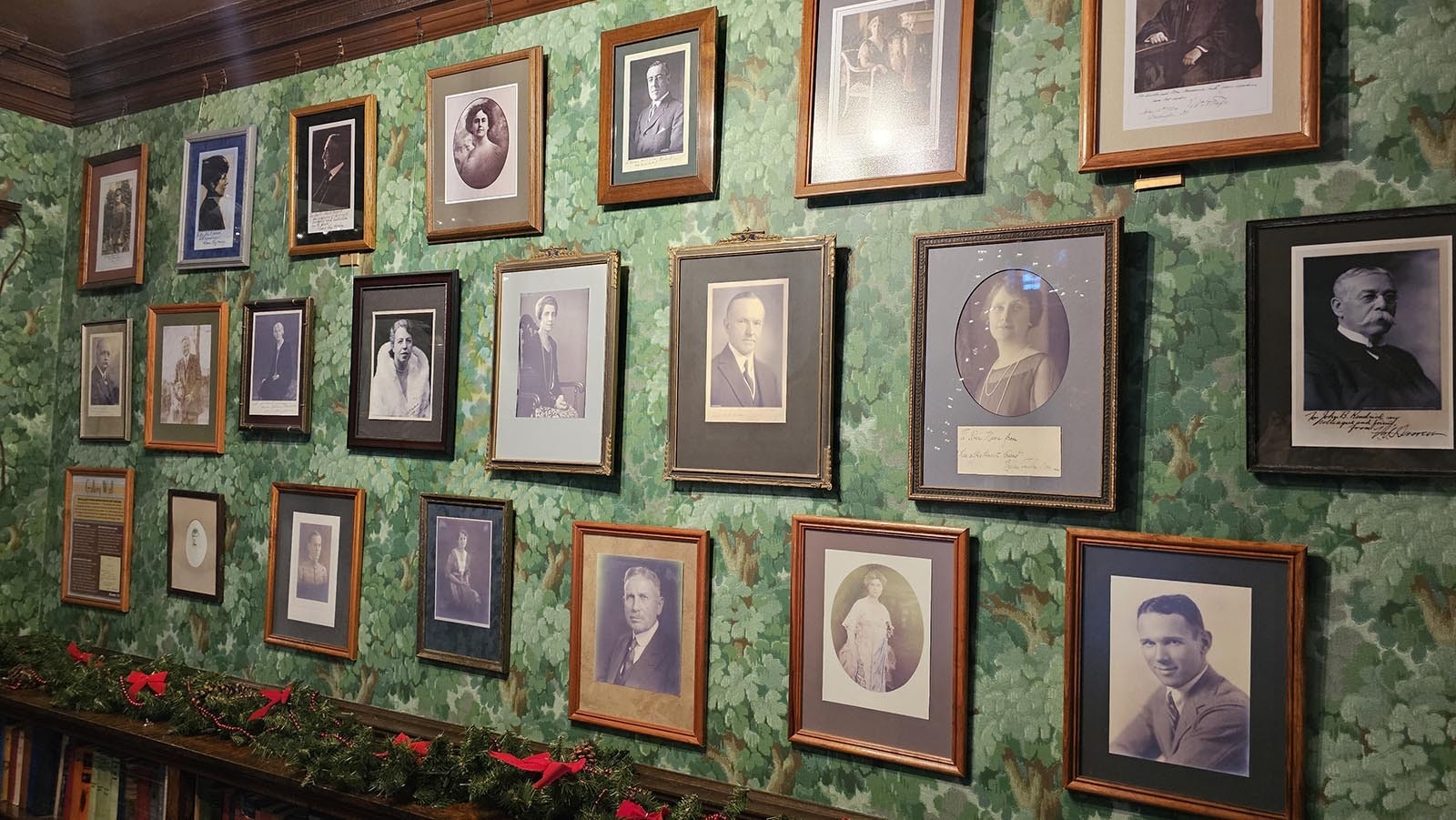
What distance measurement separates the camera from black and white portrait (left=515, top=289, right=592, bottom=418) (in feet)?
7.92

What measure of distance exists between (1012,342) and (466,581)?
1557 millimetres

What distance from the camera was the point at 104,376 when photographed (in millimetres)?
3412

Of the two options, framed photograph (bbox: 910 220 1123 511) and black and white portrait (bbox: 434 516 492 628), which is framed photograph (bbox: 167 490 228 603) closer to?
black and white portrait (bbox: 434 516 492 628)

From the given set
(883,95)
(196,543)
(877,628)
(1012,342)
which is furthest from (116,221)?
(1012,342)

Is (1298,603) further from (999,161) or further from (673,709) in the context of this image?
(673,709)

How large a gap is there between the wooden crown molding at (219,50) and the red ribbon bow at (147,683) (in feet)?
6.25

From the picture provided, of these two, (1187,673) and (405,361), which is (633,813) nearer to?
(1187,673)

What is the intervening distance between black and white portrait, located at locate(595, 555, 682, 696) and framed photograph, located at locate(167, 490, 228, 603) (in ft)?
4.93

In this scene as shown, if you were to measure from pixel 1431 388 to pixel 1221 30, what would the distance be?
75 centimetres

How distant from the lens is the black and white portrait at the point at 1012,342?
1886 mm

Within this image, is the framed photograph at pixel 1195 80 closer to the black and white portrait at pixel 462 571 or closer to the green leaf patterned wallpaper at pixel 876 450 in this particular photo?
the green leaf patterned wallpaper at pixel 876 450

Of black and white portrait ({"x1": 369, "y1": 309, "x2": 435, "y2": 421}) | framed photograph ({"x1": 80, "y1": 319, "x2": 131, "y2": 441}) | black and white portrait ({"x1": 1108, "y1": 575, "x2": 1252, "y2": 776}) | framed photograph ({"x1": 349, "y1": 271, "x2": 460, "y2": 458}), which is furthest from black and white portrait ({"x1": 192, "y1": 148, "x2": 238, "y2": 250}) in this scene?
black and white portrait ({"x1": 1108, "y1": 575, "x2": 1252, "y2": 776})

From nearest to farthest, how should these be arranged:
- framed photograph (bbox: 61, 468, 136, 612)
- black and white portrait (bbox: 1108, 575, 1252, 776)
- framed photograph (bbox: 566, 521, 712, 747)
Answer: black and white portrait (bbox: 1108, 575, 1252, 776) < framed photograph (bbox: 566, 521, 712, 747) < framed photograph (bbox: 61, 468, 136, 612)

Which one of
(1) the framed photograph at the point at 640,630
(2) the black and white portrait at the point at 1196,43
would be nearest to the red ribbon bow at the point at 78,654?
(1) the framed photograph at the point at 640,630
